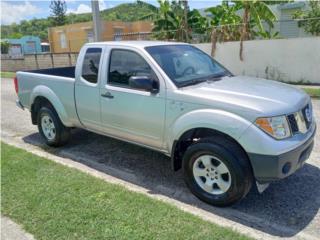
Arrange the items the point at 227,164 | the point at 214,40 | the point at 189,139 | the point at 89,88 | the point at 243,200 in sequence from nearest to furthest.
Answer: the point at 227,164 → the point at 243,200 → the point at 189,139 → the point at 89,88 → the point at 214,40

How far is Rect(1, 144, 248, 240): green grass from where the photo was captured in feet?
10.6

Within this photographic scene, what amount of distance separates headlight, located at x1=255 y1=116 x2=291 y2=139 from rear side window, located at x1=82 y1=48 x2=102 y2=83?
261 cm

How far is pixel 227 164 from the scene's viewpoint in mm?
3535

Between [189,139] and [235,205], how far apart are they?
36.4 inches

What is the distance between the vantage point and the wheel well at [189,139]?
12.1 ft

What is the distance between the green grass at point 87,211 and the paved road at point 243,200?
1.33 feet

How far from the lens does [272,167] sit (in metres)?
3.29

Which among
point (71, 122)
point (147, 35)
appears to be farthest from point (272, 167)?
point (147, 35)

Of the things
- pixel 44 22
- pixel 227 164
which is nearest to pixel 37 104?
pixel 227 164

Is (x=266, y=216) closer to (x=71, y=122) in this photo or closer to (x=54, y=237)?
(x=54, y=237)

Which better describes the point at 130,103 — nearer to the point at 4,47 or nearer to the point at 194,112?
the point at 194,112

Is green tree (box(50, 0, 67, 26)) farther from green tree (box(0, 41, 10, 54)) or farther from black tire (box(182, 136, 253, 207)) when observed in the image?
black tire (box(182, 136, 253, 207))

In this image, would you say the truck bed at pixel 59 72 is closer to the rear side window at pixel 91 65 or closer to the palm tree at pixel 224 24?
the rear side window at pixel 91 65

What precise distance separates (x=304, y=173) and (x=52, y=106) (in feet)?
13.7
